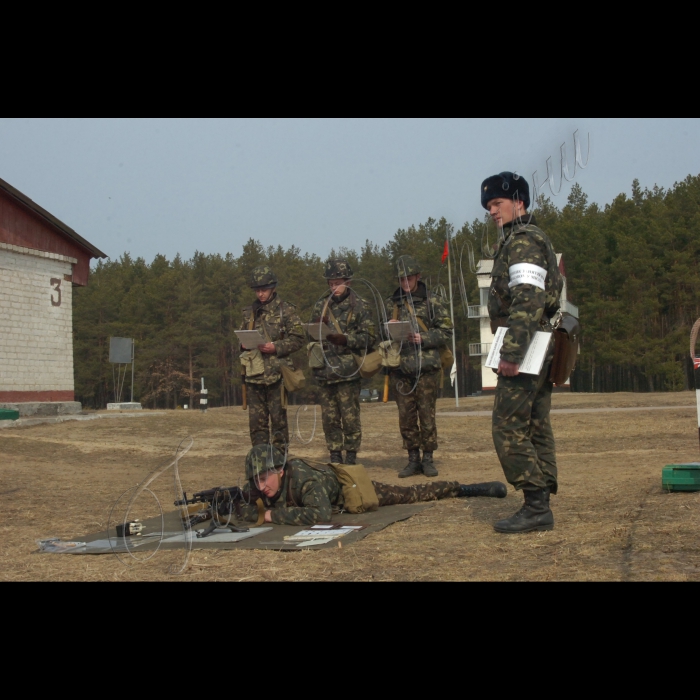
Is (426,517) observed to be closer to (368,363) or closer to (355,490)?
(355,490)

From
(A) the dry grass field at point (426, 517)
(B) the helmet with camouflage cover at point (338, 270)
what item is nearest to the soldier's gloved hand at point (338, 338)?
(B) the helmet with camouflage cover at point (338, 270)

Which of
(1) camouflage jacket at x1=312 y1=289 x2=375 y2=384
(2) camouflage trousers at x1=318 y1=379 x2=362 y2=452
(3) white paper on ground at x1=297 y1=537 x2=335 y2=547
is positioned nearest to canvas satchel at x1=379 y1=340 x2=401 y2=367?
(1) camouflage jacket at x1=312 y1=289 x2=375 y2=384

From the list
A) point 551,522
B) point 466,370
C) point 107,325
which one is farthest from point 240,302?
point 551,522

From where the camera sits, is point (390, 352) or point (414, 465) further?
point (414, 465)

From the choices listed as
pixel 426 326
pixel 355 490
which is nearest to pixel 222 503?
pixel 355 490

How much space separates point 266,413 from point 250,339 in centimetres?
102

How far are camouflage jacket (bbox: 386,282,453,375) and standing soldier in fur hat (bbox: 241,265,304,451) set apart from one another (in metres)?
1.26

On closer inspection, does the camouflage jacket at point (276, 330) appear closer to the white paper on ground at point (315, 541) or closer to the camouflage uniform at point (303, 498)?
the camouflage uniform at point (303, 498)

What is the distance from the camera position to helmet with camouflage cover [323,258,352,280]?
8984 millimetres

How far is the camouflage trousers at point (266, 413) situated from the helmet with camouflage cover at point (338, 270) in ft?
4.71

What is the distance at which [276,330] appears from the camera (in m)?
9.61

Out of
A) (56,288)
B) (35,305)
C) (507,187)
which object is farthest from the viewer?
(56,288)

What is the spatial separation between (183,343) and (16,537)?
54.8 m
